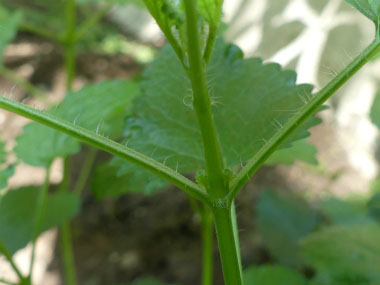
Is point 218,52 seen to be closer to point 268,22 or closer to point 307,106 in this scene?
point 307,106

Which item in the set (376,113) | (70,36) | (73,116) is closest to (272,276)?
(376,113)

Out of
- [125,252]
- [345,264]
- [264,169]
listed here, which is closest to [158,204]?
[125,252]

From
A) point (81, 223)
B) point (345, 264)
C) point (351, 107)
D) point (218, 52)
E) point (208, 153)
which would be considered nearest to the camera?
point (208, 153)

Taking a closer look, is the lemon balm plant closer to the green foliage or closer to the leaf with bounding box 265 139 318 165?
the green foliage

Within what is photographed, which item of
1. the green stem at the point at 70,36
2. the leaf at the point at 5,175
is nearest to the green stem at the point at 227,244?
the leaf at the point at 5,175

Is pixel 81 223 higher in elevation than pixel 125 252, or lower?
higher

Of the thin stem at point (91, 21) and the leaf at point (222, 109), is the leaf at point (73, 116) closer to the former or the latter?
the leaf at point (222, 109)

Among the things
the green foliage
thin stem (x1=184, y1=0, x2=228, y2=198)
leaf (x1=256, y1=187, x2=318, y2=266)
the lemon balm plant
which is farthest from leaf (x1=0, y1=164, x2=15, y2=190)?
leaf (x1=256, y1=187, x2=318, y2=266)

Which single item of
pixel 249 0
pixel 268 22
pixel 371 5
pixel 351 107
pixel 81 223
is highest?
pixel 249 0
